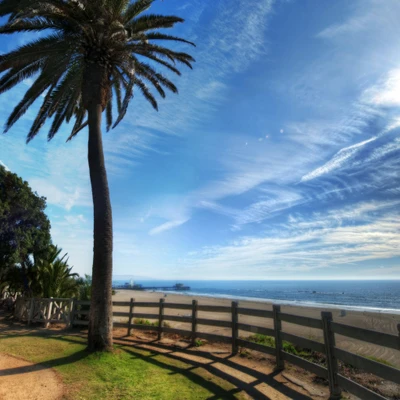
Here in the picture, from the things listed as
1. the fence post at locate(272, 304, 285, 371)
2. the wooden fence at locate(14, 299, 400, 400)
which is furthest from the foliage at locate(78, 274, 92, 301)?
the fence post at locate(272, 304, 285, 371)

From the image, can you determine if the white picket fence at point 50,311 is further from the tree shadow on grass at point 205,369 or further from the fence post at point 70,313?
the tree shadow on grass at point 205,369

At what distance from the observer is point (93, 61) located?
34.4 ft

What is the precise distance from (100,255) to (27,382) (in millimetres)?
3586

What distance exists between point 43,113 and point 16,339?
911 centimetres

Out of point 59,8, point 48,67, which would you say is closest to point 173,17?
point 59,8

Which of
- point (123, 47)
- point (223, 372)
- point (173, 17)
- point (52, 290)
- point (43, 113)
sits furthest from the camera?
point (52, 290)

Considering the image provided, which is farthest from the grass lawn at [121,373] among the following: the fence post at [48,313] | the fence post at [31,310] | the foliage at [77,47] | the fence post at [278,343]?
the foliage at [77,47]

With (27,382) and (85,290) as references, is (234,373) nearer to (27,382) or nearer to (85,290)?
(27,382)

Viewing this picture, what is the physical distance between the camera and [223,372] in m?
6.98

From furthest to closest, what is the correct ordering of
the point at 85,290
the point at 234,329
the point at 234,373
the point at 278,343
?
the point at 85,290, the point at 234,329, the point at 278,343, the point at 234,373

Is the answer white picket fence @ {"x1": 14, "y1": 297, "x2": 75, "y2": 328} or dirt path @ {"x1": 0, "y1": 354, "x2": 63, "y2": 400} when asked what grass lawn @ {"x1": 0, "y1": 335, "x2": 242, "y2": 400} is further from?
white picket fence @ {"x1": 14, "y1": 297, "x2": 75, "y2": 328}

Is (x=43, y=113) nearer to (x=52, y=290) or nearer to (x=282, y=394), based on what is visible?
(x=52, y=290)

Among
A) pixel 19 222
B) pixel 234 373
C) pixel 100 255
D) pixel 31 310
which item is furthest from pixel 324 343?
pixel 19 222

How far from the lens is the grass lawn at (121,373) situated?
5.57 metres
